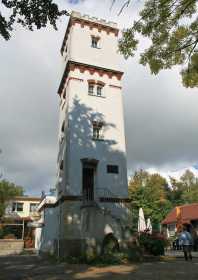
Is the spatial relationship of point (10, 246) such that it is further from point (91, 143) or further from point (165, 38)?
point (165, 38)

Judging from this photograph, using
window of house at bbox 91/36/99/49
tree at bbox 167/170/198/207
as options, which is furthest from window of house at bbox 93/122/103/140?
tree at bbox 167/170/198/207

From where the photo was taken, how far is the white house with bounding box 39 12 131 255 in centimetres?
1917

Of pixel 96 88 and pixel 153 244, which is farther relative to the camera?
pixel 96 88

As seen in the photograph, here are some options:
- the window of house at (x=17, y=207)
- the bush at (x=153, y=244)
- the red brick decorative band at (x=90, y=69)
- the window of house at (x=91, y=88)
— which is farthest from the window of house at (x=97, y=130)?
the window of house at (x=17, y=207)

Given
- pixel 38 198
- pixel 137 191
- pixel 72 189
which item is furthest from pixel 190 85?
pixel 38 198

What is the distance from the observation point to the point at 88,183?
72.4 feet

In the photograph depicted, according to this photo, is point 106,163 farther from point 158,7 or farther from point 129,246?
point 158,7

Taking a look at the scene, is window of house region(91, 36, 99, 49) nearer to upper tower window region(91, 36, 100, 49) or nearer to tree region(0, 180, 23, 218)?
upper tower window region(91, 36, 100, 49)

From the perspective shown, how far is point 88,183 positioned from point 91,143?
3.01 meters

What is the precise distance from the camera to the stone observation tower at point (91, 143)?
19.2 metres

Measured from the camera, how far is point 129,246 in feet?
63.2

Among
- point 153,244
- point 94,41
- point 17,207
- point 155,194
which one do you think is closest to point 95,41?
point 94,41

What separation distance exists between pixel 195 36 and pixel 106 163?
14979 millimetres

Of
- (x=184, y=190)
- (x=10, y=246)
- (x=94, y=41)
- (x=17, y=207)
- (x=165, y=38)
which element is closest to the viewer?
(x=165, y=38)
